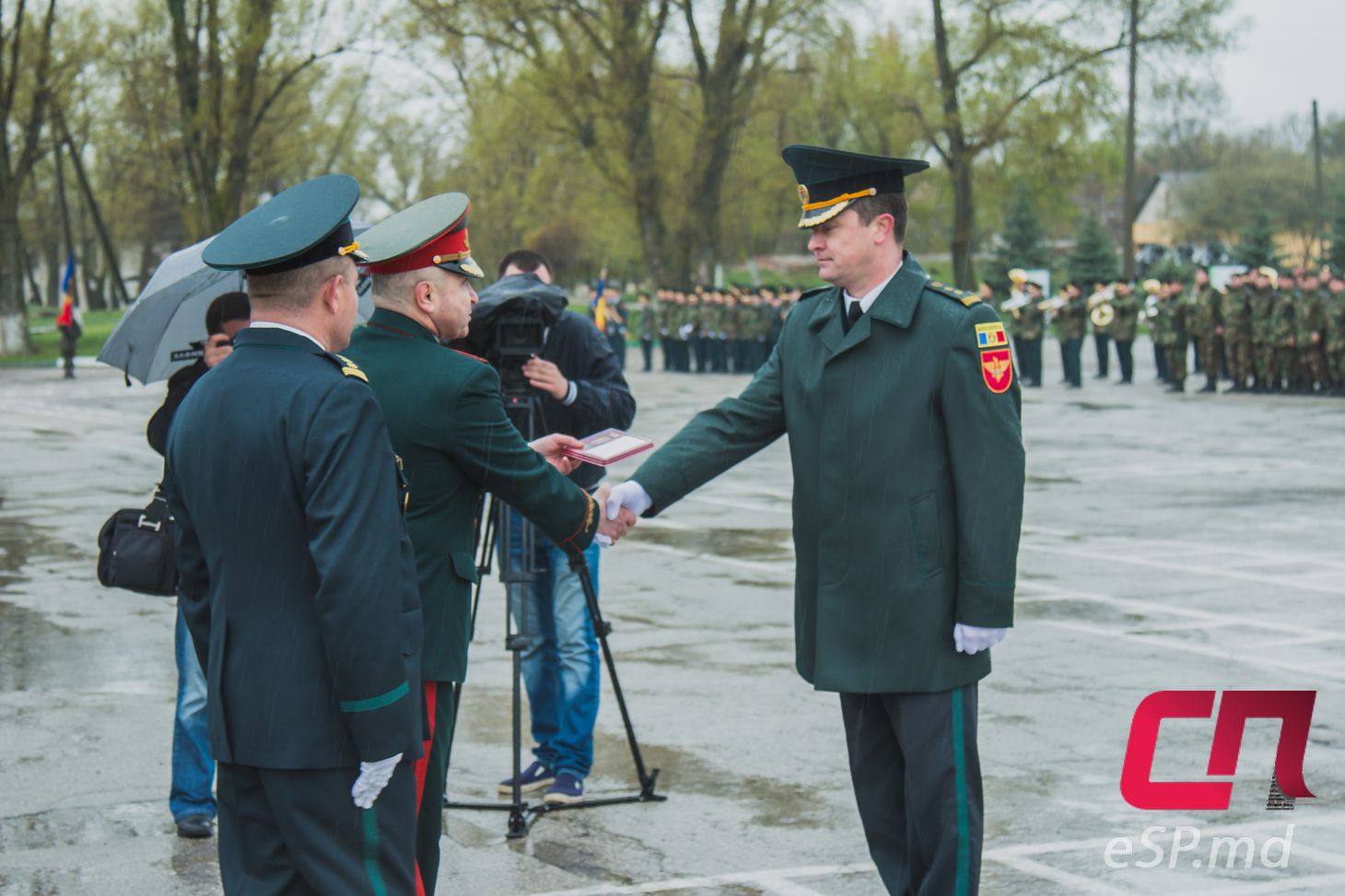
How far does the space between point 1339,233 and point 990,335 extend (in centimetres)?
5851

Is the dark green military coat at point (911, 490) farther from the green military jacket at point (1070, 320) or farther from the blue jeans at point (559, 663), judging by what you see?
the green military jacket at point (1070, 320)

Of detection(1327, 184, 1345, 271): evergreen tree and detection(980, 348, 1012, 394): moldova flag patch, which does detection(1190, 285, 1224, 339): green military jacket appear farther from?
detection(1327, 184, 1345, 271): evergreen tree

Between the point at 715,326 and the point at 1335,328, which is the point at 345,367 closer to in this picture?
the point at 1335,328

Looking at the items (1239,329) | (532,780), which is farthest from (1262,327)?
(532,780)

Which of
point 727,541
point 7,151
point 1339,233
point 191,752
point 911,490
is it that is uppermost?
point 7,151

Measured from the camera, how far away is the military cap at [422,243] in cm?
454

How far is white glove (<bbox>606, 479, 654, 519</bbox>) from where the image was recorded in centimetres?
506

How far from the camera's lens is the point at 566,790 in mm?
6367

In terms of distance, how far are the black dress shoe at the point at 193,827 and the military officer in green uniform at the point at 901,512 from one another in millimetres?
2521

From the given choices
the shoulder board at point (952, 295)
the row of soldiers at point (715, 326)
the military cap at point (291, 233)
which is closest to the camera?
the military cap at point (291, 233)

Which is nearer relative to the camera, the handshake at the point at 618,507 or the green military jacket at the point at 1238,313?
the handshake at the point at 618,507

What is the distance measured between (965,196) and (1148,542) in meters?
36.1

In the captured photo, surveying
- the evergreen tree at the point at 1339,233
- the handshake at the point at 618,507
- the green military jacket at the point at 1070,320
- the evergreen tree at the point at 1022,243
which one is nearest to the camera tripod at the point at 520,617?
the handshake at the point at 618,507

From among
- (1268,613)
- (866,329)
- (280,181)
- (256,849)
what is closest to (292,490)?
(256,849)
